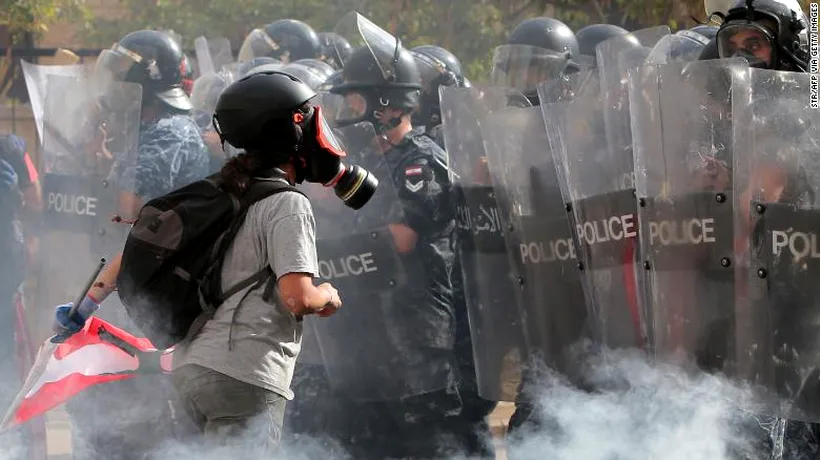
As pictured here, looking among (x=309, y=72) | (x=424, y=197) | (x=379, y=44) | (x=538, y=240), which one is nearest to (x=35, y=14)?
(x=309, y=72)

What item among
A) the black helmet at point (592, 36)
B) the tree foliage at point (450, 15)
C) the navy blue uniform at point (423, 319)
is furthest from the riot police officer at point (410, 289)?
the tree foliage at point (450, 15)

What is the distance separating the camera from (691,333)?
457 centimetres

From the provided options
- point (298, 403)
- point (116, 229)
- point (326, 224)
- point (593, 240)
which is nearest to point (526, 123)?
point (593, 240)

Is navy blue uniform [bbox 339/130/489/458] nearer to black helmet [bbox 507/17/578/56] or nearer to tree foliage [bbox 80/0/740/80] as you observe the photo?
black helmet [bbox 507/17/578/56]

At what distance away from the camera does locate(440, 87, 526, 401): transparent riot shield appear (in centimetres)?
548

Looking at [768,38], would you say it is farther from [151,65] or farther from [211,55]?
[211,55]

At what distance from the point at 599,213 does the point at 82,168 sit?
2872 mm

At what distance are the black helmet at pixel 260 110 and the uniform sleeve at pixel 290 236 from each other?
20 cm

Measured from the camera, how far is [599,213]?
4898mm

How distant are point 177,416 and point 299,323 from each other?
2.01m

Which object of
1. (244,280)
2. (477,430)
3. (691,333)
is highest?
(244,280)

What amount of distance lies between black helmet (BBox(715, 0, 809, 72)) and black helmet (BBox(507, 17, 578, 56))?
8.45ft

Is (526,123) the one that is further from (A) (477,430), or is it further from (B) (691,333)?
(A) (477,430)

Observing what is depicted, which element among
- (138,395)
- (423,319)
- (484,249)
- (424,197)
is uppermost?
(424,197)
